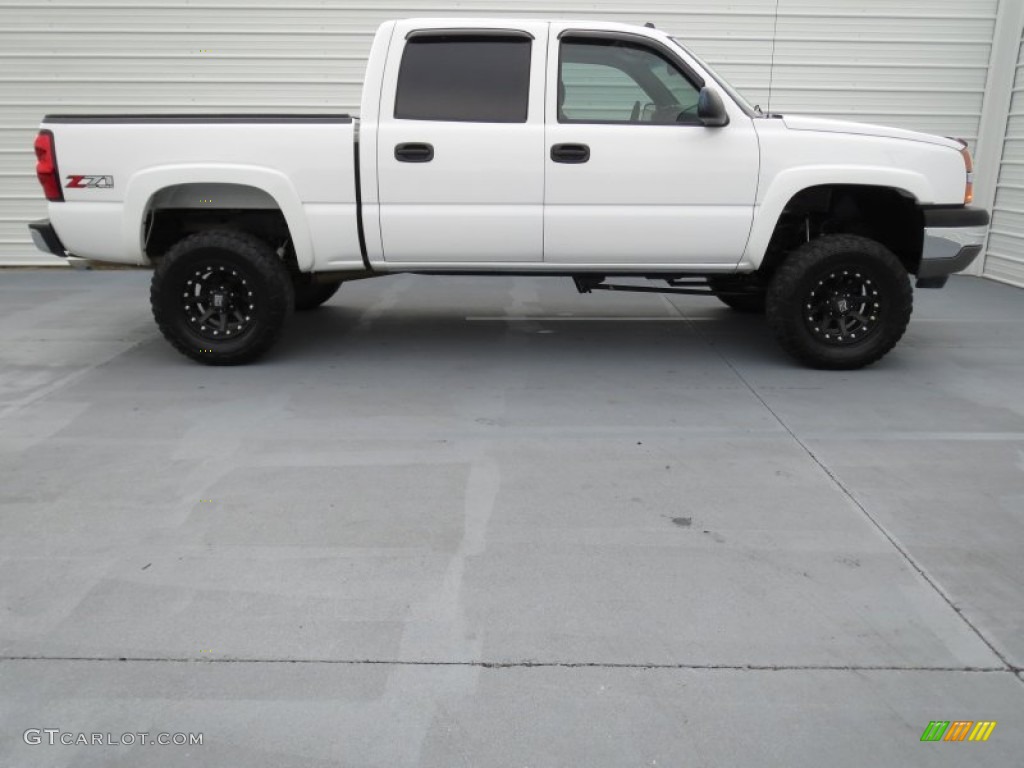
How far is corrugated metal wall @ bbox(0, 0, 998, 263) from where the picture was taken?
9.89 metres

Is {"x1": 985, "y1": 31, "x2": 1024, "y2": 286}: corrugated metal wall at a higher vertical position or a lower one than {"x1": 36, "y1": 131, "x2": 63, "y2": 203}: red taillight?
lower

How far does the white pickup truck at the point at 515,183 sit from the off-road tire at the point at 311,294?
4.99 feet

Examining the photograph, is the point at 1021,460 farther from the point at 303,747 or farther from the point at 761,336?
the point at 303,747

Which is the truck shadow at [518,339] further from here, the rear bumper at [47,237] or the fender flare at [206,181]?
the rear bumper at [47,237]

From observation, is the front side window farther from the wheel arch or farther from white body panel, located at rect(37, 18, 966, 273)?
the wheel arch

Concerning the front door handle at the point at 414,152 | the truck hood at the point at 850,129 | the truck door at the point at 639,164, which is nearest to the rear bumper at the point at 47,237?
the front door handle at the point at 414,152

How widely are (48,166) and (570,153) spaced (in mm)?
3247

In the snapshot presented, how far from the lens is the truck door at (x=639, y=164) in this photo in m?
5.82

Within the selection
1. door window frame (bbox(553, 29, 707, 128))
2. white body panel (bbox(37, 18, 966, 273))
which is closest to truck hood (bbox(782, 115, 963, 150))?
white body panel (bbox(37, 18, 966, 273))

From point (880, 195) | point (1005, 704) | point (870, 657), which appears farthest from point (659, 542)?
point (880, 195)

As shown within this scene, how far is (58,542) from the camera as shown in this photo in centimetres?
371

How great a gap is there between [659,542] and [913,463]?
Result: 165cm

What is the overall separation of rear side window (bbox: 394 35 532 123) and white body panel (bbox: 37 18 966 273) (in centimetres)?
7

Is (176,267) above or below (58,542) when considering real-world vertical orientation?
above
